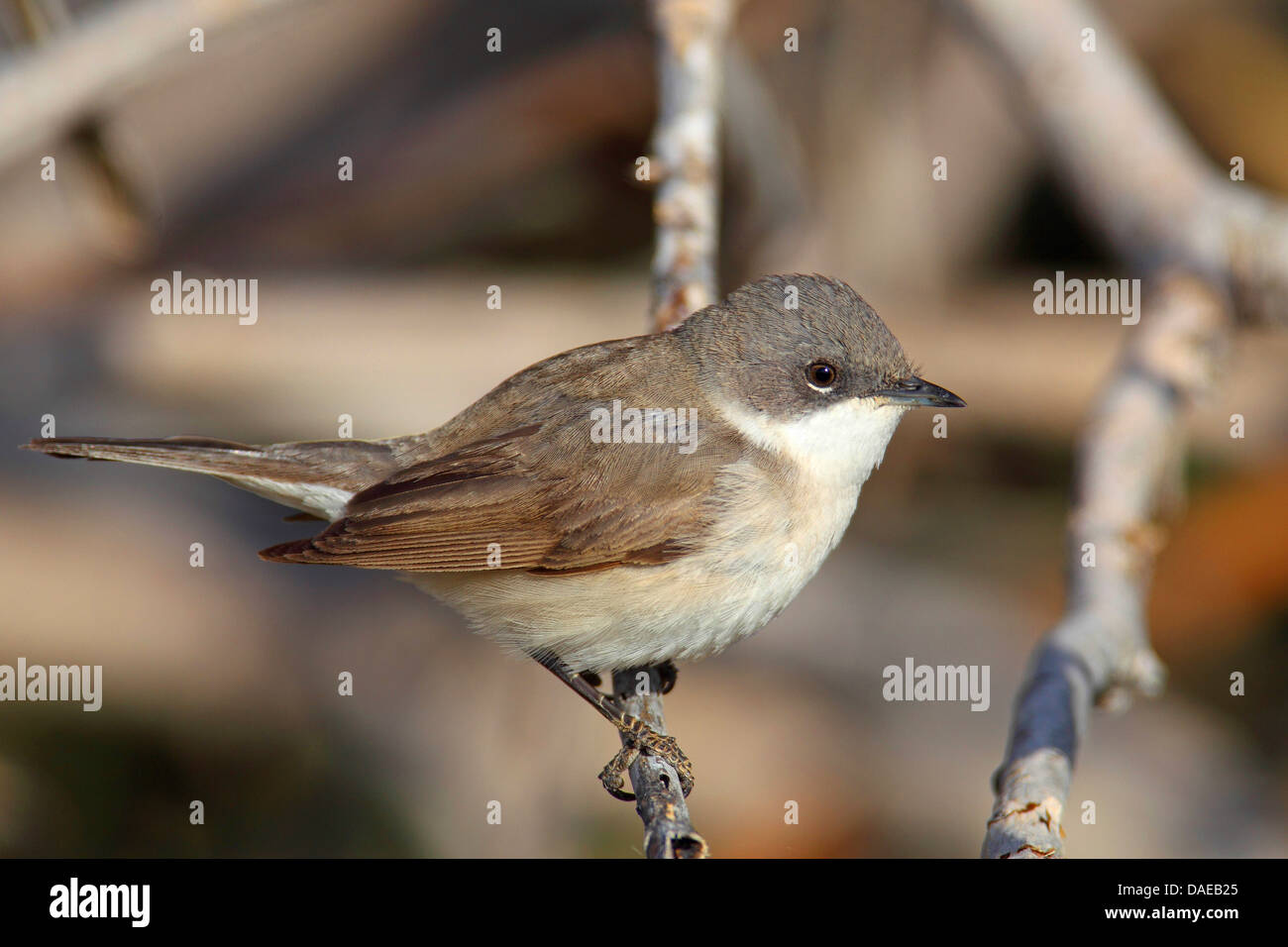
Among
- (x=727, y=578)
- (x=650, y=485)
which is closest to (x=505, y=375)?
(x=650, y=485)

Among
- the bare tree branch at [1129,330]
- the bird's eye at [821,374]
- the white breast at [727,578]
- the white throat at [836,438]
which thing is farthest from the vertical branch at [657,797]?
the bird's eye at [821,374]

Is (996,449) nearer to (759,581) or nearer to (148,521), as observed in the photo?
(759,581)

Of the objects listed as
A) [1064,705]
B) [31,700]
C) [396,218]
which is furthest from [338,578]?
[1064,705]

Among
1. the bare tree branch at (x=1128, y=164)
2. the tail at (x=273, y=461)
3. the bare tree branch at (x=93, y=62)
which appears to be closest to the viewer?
the tail at (x=273, y=461)

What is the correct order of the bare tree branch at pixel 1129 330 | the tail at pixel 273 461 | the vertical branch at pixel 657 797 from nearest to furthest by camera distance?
the vertical branch at pixel 657 797, the bare tree branch at pixel 1129 330, the tail at pixel 273 461

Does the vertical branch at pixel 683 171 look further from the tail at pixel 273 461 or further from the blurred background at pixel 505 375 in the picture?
the blurred background at pixel 505 375

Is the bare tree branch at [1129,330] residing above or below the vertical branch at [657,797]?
above

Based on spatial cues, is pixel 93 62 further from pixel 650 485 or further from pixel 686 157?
pixel 650 485
